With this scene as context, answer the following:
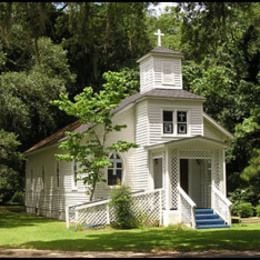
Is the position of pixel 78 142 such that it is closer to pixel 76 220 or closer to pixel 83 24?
pixel 76 220

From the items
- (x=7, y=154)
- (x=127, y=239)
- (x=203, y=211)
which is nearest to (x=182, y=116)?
(x=203, y=211)

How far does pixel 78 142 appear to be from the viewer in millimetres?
24484

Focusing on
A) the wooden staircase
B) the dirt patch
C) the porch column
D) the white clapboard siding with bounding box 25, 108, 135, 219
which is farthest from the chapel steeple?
the dirt patch

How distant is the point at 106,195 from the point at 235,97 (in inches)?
387

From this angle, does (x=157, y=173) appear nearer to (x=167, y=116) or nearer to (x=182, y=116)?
(x=167, y=116)

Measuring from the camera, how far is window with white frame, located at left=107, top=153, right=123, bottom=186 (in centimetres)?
2677

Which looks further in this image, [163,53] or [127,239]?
[163,53]

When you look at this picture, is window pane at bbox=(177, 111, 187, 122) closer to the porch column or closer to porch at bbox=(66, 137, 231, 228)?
porch at bbox=(66, 137, 231, 228)

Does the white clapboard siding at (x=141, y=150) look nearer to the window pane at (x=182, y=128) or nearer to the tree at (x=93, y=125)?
the tree at (x=93, y=125)

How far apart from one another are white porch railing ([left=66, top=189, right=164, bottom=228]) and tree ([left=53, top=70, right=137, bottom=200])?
1347 mm

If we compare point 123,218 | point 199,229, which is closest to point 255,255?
point 199,229

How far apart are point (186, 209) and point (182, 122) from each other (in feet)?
15.2

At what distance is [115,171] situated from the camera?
26.9 meters

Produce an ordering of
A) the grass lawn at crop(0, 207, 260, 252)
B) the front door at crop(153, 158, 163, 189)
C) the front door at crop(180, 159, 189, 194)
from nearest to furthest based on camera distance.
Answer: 1. the grass lawn at crop(0, 207, 260, 252)
2. the front door at crop(153, 158, 163, 189)
3. the front door at crop(180, 159, 189, 194)
